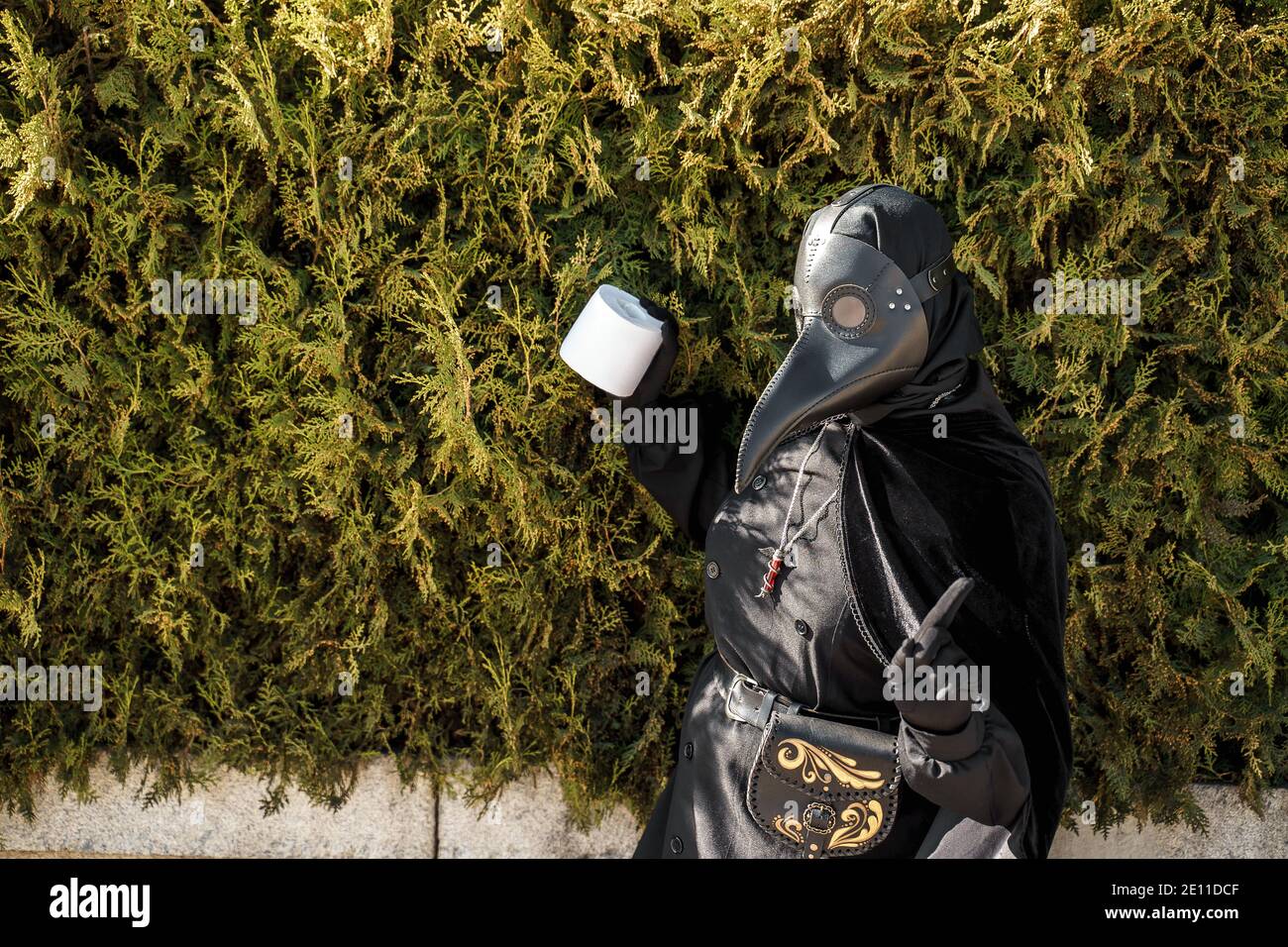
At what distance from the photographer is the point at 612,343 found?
298cm

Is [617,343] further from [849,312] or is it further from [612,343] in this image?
[849,312]

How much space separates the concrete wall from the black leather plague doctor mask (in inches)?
68.8

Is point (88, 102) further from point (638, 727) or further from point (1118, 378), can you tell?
point (1118, 378)

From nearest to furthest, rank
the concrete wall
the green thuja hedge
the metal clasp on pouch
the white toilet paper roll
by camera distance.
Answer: the metal clasp on pouch < the white toilet paper roll < the green thuja hedge < the concrete wall

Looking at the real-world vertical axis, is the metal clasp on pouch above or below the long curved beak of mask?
below

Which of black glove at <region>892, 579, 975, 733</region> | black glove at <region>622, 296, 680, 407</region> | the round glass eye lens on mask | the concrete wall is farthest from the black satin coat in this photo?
the concrete wall

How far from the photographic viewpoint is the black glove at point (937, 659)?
7.20 feet

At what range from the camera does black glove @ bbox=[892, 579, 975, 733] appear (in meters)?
2.20

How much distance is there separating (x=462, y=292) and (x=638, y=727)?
1.54m

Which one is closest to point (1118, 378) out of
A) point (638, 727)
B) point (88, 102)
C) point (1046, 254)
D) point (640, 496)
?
point (1046, 254)

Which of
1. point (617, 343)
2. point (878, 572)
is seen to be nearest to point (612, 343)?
point (617, 343)

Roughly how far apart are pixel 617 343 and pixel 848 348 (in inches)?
27.9

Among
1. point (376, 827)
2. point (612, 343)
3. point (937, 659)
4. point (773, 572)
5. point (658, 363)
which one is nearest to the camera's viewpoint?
point (937, 659)

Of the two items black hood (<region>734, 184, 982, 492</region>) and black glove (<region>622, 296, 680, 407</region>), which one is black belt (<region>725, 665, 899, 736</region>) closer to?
black hood (<region>734, 184, 982, 492</region>)
